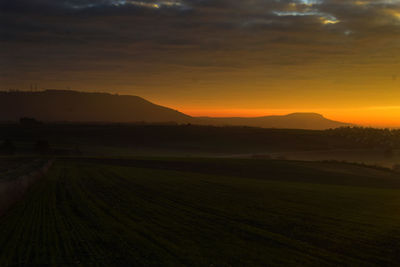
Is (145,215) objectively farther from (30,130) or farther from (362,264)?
(30,130)

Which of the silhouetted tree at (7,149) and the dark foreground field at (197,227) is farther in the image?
the silhouetted tree at (7,149)

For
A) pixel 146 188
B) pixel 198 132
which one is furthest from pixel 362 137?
pixel 146 188

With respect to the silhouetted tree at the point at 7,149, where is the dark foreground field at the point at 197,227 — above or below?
above

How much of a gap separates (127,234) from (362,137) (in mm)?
129838

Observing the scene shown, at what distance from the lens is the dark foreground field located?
11.8 meters

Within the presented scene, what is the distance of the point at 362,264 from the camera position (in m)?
11.2

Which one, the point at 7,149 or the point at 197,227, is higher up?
the point at 197,227

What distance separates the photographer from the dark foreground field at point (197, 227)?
11820 mm

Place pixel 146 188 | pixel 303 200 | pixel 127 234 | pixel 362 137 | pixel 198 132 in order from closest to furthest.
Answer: pixel 127 234, pixel 303 200, pixel 146 188, pixel 362 137, pixel 198 132

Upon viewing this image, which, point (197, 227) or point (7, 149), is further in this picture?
point (7, 149)

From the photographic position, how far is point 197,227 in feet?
51.5

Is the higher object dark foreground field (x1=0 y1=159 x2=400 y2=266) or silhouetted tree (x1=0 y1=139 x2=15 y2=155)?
dark foreground field (x1=0 y1=159 x2=400 y2=266)

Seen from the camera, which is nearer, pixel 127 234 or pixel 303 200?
→ pixel 127 234

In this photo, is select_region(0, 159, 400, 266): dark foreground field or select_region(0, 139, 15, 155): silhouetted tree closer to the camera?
select_region(0, 159, 400, 266): dark foreground field
